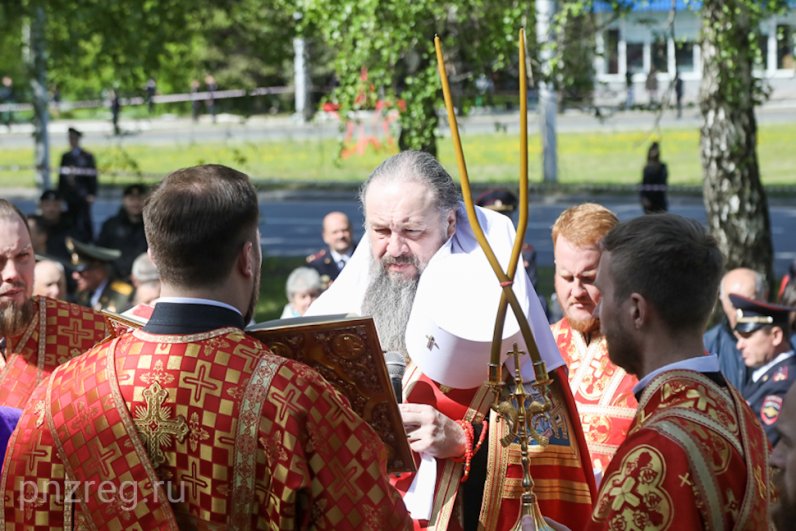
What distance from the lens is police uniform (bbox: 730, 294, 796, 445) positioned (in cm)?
619

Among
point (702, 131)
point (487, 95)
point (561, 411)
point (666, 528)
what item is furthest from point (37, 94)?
point (666, 528)

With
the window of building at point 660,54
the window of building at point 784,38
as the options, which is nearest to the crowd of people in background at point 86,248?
the window of building at point 660,54

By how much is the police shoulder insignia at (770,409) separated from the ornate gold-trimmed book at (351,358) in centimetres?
324

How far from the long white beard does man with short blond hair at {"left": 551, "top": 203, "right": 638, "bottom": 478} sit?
0.64 m

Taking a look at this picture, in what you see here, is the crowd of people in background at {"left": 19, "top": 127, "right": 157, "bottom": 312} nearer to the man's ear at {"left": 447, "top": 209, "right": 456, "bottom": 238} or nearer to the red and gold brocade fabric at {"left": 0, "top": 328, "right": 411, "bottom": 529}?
the man's ear at {"left": 447, "top": 209, "right": 456, "bottom": 238}

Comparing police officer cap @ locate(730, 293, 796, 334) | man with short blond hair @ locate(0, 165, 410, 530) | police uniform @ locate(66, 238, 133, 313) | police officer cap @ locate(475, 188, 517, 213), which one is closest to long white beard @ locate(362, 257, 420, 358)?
man with short blond hair @ locate(0, 165, 410, 530)

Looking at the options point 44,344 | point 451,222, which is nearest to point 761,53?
point 451,222

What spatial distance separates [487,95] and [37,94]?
6630mm

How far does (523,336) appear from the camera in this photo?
11.0 ft

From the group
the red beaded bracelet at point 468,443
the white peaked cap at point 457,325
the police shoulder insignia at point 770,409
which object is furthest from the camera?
the police shoulder insignia at point 770,409

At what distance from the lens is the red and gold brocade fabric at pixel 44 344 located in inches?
168

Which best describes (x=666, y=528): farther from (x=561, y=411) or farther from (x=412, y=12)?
(x=412, y=12)

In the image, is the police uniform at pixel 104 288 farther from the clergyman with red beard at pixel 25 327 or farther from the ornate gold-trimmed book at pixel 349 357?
the ornate gold-trimmed book at pixel 349 357

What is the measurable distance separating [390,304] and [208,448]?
139cm
